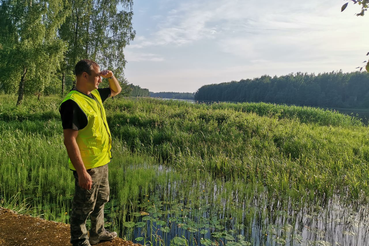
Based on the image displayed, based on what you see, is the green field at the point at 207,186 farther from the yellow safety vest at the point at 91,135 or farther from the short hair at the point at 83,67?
the short hair at the point at 83,67

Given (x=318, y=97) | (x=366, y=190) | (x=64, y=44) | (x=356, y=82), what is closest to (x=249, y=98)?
(x=318, y=97)

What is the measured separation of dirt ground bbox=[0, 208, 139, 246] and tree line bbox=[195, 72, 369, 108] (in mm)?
86893

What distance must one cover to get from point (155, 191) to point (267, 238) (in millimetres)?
2444

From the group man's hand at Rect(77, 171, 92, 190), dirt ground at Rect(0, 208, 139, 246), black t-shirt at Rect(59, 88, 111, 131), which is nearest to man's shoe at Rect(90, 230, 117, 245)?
dirt ground at Rect(0, 208, 139, 246)

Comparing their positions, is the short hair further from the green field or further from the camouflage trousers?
the green field

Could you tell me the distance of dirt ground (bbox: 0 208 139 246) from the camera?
2748mm

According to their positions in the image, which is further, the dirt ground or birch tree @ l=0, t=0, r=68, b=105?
birch tree @ l=0, t=0, r=68, b=105

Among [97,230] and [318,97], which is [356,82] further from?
[97,230]

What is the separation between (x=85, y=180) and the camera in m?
2.29

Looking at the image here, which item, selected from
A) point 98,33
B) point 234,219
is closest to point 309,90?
point 98,33

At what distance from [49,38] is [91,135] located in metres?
18.1

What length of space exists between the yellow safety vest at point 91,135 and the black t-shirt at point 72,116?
4cm

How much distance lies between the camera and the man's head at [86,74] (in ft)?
8.02

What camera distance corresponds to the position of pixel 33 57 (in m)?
15.6
